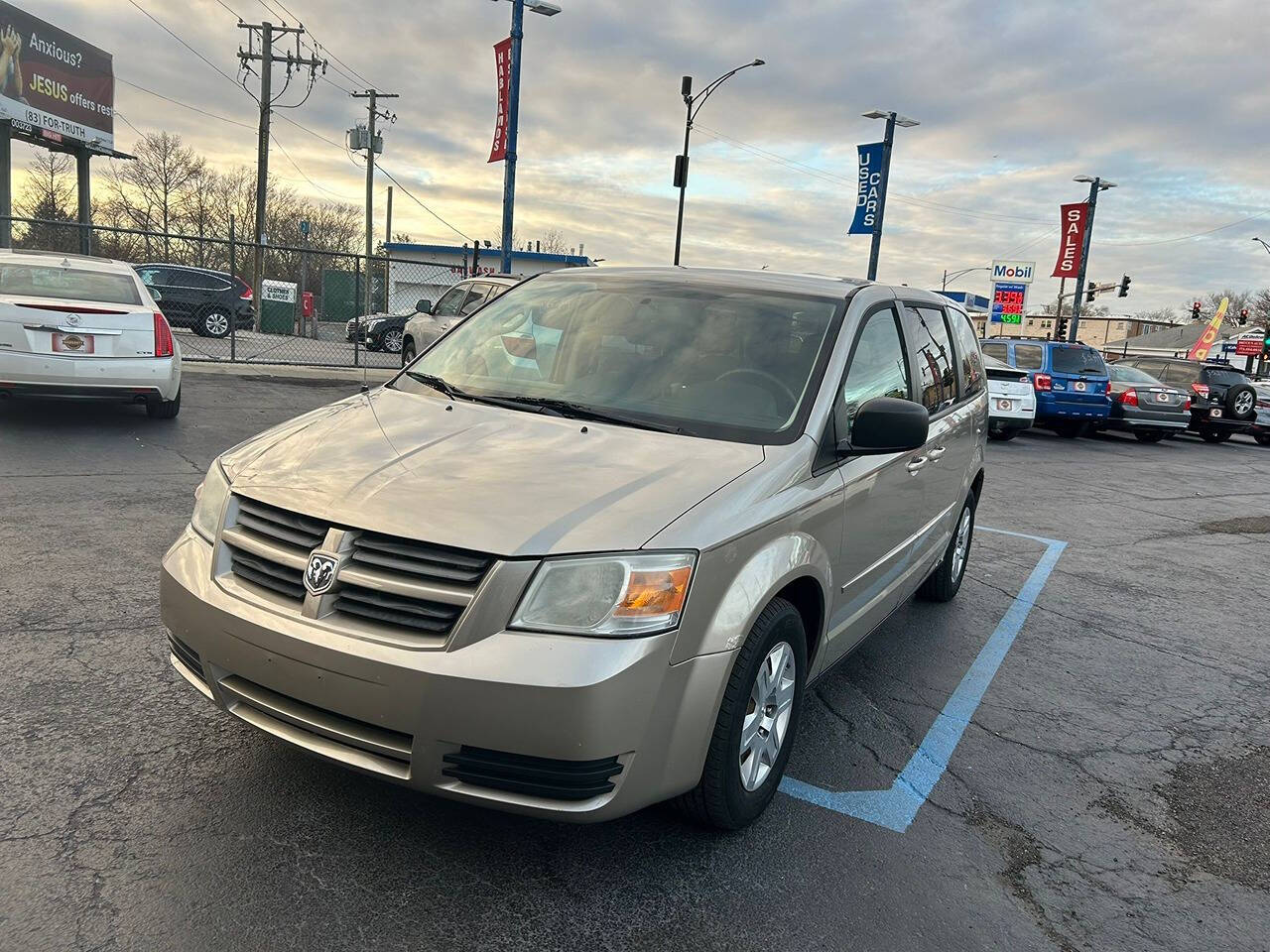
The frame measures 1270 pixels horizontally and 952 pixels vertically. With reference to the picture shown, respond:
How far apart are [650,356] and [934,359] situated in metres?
1.91

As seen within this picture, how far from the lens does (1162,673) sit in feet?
16.4

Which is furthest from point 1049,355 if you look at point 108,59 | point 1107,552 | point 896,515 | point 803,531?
point 108,59

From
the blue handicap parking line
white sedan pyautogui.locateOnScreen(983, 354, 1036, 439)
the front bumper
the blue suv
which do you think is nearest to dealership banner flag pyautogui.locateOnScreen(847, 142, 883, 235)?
the blue suv

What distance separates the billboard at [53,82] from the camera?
82.3ft

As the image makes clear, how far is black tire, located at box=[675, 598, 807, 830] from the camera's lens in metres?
2.70

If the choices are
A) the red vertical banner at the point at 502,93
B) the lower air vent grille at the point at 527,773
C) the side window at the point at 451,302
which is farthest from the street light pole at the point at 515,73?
the lower air vent grille at the point at 527,773

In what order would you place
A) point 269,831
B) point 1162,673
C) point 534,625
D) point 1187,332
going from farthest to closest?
point 1187,332
point 1162,673
point 269,831
point 534,625

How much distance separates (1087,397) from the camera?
1770cm

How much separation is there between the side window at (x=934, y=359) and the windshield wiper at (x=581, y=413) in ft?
5.80

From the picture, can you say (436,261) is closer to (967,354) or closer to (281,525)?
(967,354)

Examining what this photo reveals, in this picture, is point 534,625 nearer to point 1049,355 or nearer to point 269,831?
point 269,831

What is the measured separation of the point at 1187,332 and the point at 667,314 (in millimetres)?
121864

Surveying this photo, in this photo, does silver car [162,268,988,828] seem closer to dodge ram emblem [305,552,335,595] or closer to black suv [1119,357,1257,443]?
dodge ram emblem [305,552,335,595]

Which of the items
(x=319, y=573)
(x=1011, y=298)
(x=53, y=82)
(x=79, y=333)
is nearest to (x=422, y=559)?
(x=319, y=573)
